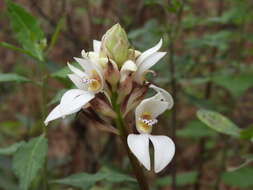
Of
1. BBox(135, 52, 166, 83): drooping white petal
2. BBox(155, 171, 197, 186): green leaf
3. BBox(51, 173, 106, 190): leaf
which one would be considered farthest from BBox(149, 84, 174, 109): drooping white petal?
BBox(155, 171, 197, 186): green leaf

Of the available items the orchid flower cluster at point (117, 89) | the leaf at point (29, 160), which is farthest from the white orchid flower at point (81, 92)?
the leaf at point (29, 160)

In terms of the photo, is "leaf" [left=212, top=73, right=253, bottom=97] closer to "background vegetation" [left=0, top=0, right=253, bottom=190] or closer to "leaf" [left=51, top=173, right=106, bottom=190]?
"background vegetation" [left=0, top=0, right=253, bottom=190]

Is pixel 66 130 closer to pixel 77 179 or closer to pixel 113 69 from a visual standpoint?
pixel 77 179

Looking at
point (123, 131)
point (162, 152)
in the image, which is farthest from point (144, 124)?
point (162, 152)

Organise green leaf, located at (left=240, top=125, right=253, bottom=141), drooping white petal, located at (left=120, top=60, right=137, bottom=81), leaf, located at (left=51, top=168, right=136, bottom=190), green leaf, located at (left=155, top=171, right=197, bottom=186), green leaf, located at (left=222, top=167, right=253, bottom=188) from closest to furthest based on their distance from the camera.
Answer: drooping white petal, located at (left=120, top=60, right=137, bottom=81)
green leaf, located at (left=240, top=125, right=253, bottom=141)
leaf, located at (left=51, top=168, right=136, bottom=190)
green leaf, located at (left=222, top=167, right=253, bottom=188)
green leaf, located at (left=155, top=171, right=197, bottom=186)

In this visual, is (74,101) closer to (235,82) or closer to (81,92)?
(81,92)

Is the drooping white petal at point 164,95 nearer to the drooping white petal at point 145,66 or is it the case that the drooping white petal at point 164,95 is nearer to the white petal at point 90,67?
the drooping white petal at point 145,66
